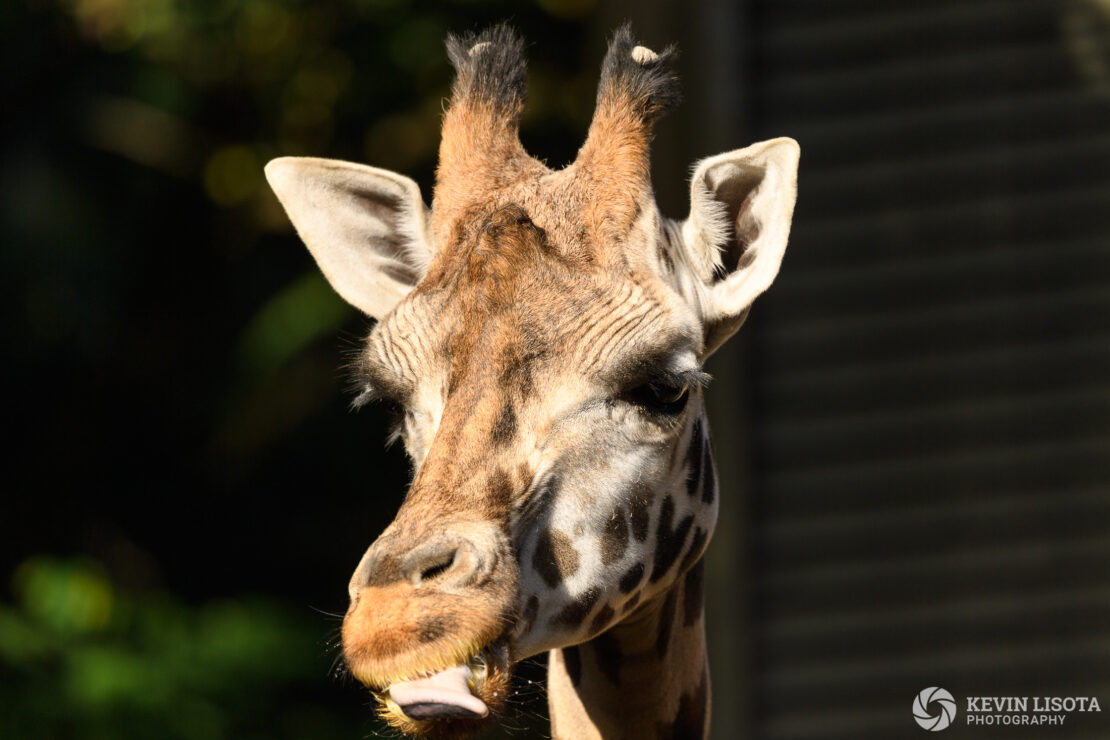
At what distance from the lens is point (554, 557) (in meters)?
2.96

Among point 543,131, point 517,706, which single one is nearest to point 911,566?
point 543,131

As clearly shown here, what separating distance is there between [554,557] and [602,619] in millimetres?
228

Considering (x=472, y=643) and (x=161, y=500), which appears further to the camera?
(x=161, y=500)

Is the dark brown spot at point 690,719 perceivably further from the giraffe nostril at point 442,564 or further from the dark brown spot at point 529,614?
the giraffe nostril at point 442,564

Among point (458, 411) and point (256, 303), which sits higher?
point (256, 303)

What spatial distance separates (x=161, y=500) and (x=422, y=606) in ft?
26.0

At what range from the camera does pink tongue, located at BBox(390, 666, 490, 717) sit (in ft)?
8.48

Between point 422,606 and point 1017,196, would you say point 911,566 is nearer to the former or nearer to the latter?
point 1017,196

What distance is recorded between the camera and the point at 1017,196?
300 inches

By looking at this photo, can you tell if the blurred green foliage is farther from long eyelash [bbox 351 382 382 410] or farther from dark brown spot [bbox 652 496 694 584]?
dark brown spot [bbox 652 496 694 584]

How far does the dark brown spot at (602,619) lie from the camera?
121 inches

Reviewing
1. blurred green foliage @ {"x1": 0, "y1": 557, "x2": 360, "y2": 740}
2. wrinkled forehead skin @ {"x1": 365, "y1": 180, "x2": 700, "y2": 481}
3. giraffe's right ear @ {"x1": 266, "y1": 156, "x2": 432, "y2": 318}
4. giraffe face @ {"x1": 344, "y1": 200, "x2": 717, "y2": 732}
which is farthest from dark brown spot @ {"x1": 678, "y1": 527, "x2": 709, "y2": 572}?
blurred green foliage @ {"x1": 0, "y1": 557, "x2": 360, "y2": 740}

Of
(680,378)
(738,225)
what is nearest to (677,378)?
(680,378)
